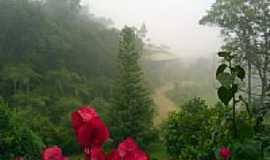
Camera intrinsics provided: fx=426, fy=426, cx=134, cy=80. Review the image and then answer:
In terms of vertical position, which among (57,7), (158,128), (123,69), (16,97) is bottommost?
(158,128)

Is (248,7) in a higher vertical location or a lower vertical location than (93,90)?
higher

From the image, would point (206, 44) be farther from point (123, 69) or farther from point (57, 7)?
point (57, 7)

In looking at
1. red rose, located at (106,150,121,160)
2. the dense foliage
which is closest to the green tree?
the dense foliage

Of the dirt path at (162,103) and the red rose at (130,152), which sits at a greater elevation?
the red rose at (130,152)

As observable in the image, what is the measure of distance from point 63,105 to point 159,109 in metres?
2.31

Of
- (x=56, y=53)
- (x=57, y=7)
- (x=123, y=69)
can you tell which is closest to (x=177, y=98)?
(x=123, y=69)

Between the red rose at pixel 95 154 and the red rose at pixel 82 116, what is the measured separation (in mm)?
32

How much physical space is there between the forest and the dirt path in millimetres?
24

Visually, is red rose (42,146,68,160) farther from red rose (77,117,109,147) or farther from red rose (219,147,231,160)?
red rose (219,147,231,160)

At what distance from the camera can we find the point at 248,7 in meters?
7.33

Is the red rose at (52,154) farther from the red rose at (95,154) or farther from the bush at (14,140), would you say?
the bush at (14,140)

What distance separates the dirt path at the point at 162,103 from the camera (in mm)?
9703

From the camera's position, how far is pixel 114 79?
32.6ft

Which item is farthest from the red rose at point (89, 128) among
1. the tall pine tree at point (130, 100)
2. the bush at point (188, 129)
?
the tall pine tree at point (130, 100)
